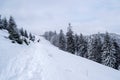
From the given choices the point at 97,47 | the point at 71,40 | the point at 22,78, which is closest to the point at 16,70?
the point at 22,78

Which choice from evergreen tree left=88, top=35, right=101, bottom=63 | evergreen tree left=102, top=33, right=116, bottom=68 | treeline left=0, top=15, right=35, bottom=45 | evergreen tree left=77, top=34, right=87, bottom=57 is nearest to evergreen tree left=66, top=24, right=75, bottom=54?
evergreen tree left=88, top=35, right=101, bottom=63

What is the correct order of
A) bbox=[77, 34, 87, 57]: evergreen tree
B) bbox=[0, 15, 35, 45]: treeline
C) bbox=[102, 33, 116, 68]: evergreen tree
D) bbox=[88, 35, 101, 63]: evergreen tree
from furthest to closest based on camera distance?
1. bbox=[77, 34, 87, 57]: evergreen tree
2. bbox=[88, 35, 101, 63]: evergreen tree
3. bbox=[102, 33, 116, 68]: evergreen tree
4. bbox=[0, 15, 35, 45]: treeline

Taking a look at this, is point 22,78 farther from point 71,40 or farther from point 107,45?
point 71,40

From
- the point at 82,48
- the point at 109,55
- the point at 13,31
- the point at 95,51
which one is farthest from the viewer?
the point at 82,48

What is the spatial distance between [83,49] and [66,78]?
132ft

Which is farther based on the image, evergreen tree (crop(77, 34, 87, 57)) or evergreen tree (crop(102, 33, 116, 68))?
evergreen tree (crop(77, 34, 87, 57))

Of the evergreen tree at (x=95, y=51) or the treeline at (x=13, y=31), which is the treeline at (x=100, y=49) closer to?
the evergreen tree at (x=95, y=51)

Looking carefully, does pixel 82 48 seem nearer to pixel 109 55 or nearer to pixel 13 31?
pixel 109 55

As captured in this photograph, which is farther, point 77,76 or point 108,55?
point 108,55

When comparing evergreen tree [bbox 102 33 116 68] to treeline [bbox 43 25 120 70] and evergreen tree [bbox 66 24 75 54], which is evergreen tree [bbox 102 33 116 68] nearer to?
treeline [bbox 43 25 120 70]

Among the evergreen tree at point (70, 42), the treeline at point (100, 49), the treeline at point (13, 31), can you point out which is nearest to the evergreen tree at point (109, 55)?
the treeline at point (100, 49)

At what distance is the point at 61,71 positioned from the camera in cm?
707

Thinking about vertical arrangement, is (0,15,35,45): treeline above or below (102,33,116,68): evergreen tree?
above

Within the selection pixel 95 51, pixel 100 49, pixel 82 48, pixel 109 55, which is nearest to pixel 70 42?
pixel 95 51
